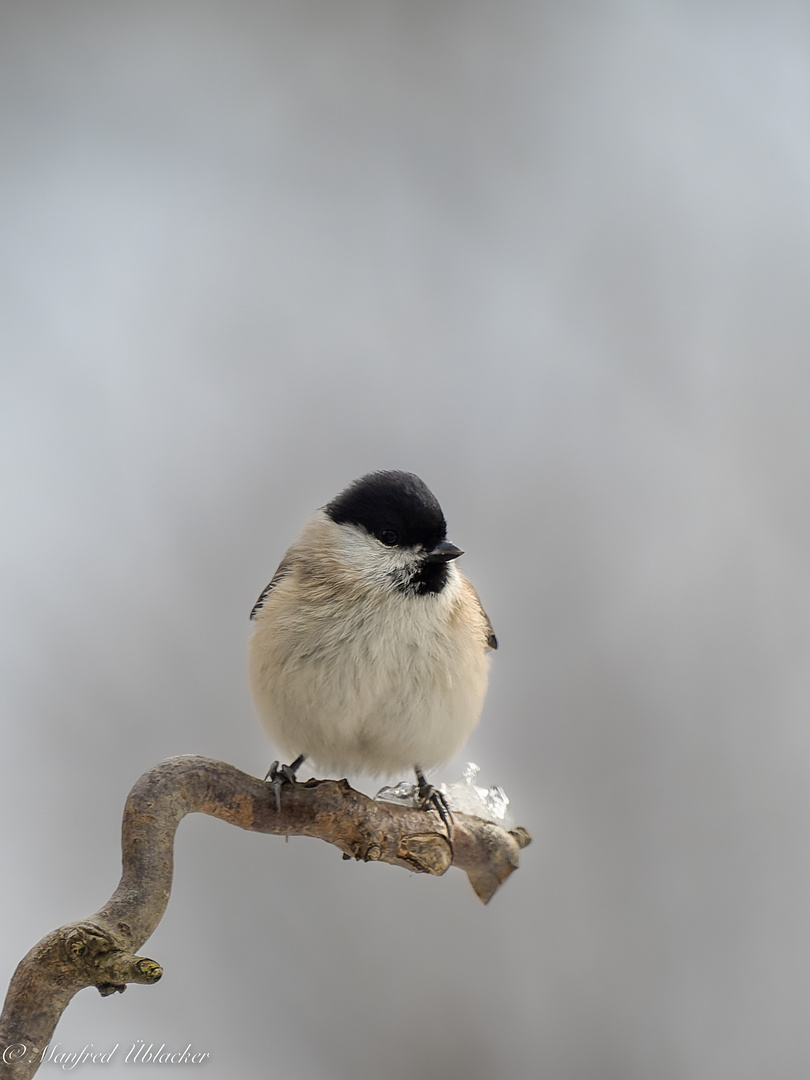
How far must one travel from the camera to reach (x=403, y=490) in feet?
3.60

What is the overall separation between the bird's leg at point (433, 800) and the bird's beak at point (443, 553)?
1.13ft

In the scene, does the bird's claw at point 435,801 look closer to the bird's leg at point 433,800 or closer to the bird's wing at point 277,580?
the bird's leg at point 433,800

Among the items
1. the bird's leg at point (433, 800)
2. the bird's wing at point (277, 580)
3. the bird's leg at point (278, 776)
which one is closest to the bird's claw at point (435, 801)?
the bird's leg at point (433, 800)

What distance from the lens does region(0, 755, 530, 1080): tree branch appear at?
823 millimetres

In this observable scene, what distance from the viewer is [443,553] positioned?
1.10 metres

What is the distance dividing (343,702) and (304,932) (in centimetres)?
80

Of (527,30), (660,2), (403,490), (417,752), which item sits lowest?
(417,752)

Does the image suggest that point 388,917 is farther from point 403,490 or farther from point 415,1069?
point 403,490

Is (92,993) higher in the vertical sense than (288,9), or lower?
lower

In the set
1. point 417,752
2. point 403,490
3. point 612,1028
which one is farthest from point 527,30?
point 612,1028

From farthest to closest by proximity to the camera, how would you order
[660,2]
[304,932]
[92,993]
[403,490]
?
1. [660,2]
2. [304,932]
3. [92,993]
4. [403,490]

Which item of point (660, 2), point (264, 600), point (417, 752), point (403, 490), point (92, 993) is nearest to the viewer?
point (403, 490)

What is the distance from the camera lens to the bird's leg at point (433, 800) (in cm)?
123

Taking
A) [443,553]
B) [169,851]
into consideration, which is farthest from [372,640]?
[169,851]
